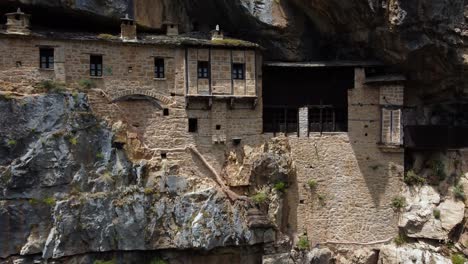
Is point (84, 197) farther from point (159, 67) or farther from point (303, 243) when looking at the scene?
point (303, 243)

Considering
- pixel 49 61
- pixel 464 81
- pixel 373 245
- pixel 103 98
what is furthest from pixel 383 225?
pixel 49 61

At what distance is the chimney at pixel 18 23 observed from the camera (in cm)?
2241

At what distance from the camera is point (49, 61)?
23141 mm

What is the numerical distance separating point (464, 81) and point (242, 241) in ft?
40.4

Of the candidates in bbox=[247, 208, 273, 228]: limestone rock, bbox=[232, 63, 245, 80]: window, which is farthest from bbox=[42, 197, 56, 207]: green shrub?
bbox=[232, 63, 245, 80]: window

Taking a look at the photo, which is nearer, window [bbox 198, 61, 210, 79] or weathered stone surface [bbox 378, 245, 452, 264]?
window [bbox 198, 61, 210, 79]

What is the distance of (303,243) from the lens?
24.9 metres

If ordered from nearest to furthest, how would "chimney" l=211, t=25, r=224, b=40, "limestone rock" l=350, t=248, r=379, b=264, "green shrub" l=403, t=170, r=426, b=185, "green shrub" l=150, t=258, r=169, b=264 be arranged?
1. "green shrub" l=150, t=258, r=169, b=264
2. "chimney" l=211, t=25, r=224, b=40
3. "limestone rock" l=350, t=248, r=379, b=264
4. "green shrub" l=403, t=170, r=426, b=185

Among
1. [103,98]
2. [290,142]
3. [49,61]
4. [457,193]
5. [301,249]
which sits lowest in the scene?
[301,249]

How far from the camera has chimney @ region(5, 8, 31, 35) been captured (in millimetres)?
22406

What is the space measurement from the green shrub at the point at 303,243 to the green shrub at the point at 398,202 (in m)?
4.40

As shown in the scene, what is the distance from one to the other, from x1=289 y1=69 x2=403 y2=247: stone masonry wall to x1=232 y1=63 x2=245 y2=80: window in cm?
364

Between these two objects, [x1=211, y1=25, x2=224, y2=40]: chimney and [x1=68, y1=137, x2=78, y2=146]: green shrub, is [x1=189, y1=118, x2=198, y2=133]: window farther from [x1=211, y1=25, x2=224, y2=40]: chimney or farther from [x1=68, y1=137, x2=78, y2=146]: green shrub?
A: [x1=68, y1=137, x2=78, y2=146]: green shrub

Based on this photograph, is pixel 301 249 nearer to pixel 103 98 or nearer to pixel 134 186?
pixel 134 186
